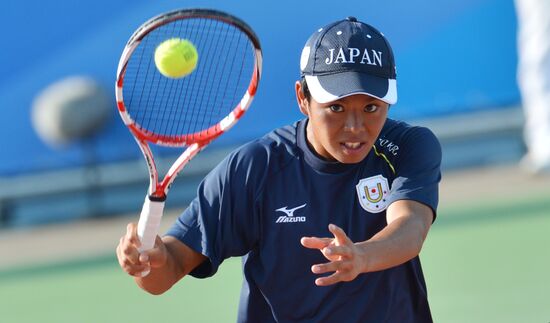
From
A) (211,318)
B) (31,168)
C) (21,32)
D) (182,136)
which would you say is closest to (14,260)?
(31,168)

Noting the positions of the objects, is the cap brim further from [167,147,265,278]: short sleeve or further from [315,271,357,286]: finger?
[315,271,357,286]: finger

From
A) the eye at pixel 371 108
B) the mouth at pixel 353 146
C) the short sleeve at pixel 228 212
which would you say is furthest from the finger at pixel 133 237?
the eye at pixel 371 108

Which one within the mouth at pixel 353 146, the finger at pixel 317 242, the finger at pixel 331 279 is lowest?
the finger at pixel 331 279

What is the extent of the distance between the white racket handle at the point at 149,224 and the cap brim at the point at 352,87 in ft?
2.00

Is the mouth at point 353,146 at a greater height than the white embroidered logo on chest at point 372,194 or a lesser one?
greater

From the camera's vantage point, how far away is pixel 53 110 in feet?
39.7

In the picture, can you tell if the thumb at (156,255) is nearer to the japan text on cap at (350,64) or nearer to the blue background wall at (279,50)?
the japan text on cap at (350,64)

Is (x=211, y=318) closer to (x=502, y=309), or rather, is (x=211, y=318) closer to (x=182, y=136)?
(x=502, y=309)

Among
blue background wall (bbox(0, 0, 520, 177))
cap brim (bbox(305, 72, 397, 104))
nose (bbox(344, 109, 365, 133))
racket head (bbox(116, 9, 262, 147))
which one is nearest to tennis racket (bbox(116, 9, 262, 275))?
racket head (bbox(116, 9, 262, 147))

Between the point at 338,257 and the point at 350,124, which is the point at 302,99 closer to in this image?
the point at 350,124

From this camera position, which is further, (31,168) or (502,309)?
(31,168)

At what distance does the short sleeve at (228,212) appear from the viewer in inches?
144

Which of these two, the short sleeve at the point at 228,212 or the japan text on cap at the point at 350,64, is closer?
the japan text on cap at the point at 350,64

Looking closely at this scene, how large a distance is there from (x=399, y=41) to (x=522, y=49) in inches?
49.1
